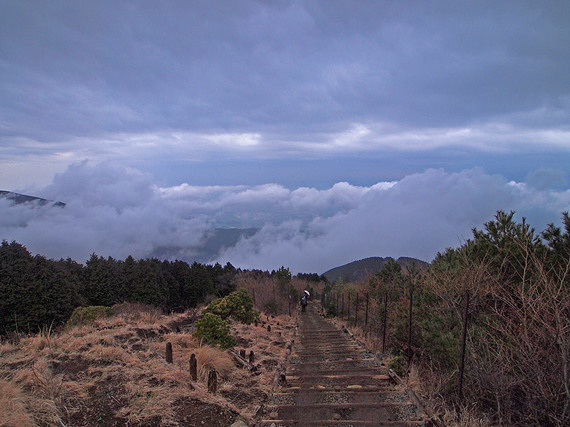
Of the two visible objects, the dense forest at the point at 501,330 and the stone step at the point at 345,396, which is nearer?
the dense forest at the point at 501,330

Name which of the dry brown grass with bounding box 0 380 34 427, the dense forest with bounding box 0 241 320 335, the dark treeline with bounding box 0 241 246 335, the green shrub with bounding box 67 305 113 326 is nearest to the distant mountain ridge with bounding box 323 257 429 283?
the dry brown grass with bounding box 0 380 34 427

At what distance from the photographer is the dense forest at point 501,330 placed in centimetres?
429

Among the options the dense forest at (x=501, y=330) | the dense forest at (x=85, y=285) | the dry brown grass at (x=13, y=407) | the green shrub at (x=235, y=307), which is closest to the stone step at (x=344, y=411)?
the dense forest at (x=501, y=330)

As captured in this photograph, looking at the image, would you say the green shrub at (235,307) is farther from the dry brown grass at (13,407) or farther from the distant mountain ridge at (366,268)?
the dry brown grass at (13,407)

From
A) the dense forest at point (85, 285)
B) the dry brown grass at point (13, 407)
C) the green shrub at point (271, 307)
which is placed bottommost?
the green shrub at point (271, 307)

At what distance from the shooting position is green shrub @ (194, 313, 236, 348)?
9.20m

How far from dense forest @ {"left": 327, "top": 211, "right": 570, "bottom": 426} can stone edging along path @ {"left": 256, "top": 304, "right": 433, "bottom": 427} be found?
Answer: 727mm

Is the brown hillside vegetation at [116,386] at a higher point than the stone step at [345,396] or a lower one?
higher

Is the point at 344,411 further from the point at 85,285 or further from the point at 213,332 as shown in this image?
the point at 85,285

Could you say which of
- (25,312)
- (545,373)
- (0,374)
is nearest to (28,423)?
(0,374)

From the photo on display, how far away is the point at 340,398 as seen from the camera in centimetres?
580

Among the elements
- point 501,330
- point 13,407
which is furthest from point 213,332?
point 501,330

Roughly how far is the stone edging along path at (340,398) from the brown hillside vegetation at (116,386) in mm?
444

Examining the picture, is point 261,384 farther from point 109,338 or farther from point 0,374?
point 0,374
